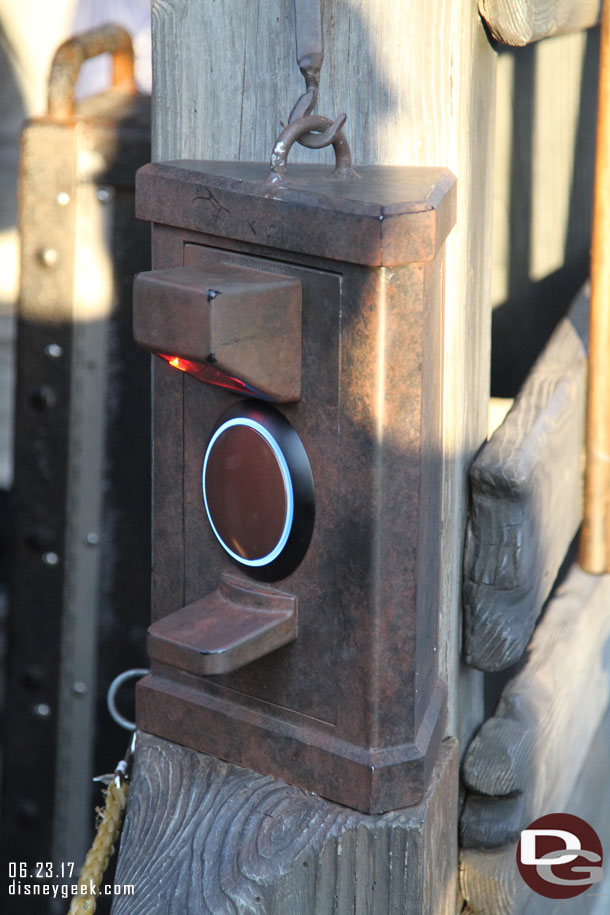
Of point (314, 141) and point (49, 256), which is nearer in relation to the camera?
point (314, 141)

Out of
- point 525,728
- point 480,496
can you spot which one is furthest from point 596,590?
point 480,496

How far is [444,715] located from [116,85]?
1.28 meters

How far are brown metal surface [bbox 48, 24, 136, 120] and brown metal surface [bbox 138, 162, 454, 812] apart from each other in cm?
85

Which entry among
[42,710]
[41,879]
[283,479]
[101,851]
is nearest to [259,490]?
[283,479]

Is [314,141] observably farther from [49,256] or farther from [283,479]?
[49,256]

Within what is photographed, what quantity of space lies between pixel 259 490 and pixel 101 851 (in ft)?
1.41

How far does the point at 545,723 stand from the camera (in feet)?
4.17

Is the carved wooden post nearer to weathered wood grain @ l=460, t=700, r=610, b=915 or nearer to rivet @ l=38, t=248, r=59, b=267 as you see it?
weathered wood grain @ l=460, t=700, r=610, b=915

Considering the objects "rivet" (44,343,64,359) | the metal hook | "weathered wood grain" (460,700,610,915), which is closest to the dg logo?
"weathered wood grain" (460,700,610,915)

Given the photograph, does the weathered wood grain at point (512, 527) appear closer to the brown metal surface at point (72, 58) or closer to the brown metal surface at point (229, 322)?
the brown metal surface at point (229, 322)

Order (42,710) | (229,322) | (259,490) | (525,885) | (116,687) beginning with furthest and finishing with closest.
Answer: (42,710)
(116,687)
(525,885)
(259,490)
(229,322)

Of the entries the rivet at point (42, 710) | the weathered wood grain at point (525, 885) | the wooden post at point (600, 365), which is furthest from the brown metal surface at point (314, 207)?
the rivet at point (42, 710)

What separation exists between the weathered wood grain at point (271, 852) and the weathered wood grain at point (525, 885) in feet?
0.47

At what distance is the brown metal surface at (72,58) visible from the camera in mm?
1662
